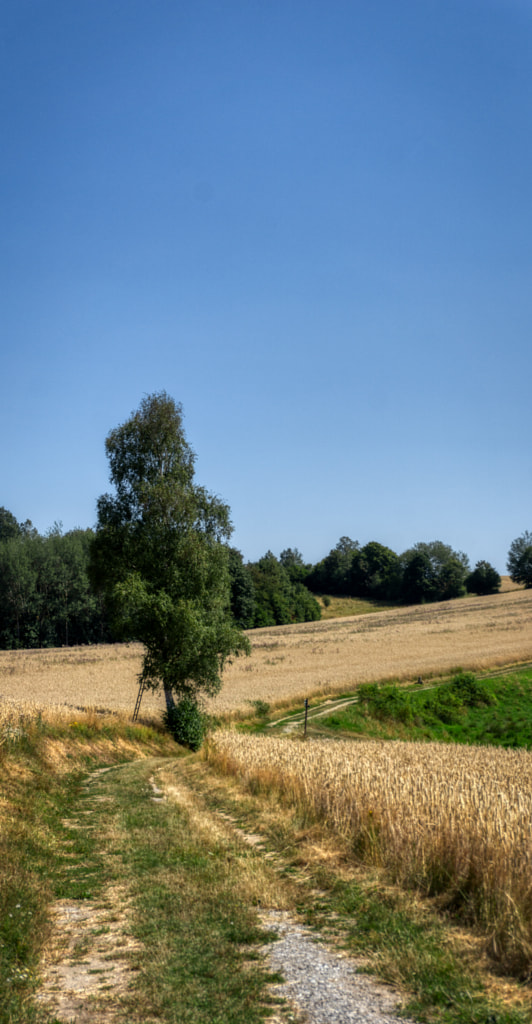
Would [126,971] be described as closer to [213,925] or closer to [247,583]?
[213,925]

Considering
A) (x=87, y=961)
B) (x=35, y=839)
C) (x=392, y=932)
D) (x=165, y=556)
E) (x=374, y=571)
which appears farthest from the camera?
(x=374, y=571)

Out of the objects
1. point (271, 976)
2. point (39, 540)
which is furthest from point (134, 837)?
point (39, 540)

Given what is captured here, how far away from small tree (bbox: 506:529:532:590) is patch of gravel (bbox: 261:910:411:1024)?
504 ft

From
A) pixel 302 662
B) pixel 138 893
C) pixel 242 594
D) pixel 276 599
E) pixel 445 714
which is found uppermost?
pixel 242 594

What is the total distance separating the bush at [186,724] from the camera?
33188mm

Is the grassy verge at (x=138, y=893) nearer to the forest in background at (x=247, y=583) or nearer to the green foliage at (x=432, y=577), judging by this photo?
the forest in background at (x=247, y=583)

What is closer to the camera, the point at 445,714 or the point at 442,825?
the point at 442,825

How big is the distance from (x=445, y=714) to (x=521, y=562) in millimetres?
118093

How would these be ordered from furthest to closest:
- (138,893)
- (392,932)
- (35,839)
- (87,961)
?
(35,839) < (138,893) < (392,932) < (87,961)

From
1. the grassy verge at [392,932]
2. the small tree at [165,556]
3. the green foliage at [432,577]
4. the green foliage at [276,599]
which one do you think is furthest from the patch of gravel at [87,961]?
the green foliage at [432,577]

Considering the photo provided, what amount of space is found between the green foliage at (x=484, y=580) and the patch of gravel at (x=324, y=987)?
145 meters

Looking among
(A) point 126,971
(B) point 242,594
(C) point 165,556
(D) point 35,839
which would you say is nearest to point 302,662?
(C) point 165,556

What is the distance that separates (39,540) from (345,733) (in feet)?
231

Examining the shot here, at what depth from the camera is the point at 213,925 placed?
25.3ft
